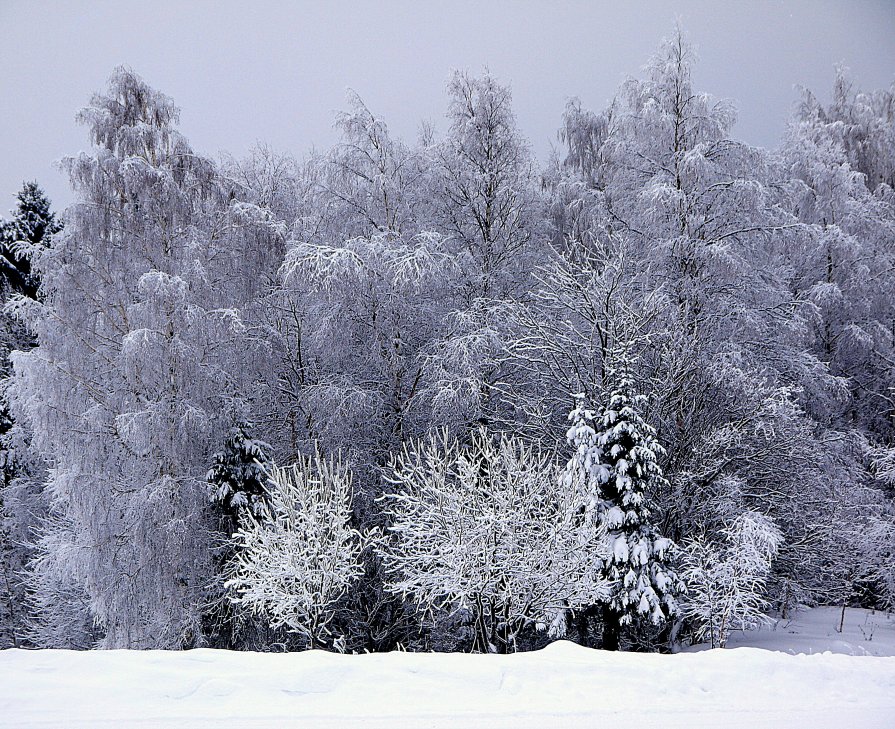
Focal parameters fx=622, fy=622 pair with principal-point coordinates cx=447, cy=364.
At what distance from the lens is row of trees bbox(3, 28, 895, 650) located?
9.39 metres

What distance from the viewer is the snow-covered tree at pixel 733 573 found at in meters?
9.18

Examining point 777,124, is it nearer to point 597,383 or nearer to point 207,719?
point 597,383

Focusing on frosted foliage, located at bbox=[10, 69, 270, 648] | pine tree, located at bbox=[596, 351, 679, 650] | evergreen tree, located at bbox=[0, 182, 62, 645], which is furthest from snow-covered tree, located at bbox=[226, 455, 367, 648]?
evergreen tree, located at bbox=[0, 182, 62, 645]

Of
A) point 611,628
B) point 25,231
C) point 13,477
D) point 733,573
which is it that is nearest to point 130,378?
point 13,477

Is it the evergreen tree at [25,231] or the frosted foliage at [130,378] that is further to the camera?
the evergreen tree at [25,231]

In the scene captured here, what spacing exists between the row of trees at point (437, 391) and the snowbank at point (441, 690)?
286 centimetres

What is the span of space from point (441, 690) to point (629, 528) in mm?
5361

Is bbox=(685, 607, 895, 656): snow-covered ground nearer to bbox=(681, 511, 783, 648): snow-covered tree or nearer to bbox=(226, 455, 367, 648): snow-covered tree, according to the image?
bbox=(681, 511, 783, 648): snow-covered tree

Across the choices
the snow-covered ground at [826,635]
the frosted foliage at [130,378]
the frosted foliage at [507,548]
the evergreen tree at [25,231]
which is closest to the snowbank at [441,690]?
the frosted foliage at [507,548]

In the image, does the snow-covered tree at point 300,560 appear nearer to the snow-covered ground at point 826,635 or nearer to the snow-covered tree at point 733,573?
the snow-covered tree at point 733,573

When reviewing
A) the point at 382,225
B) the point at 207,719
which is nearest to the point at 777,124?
the point at 382,225

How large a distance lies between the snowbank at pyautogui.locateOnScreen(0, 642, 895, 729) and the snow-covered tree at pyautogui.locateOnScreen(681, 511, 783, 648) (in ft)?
10.2

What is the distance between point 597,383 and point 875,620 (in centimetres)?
793

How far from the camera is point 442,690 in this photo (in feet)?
16.9
